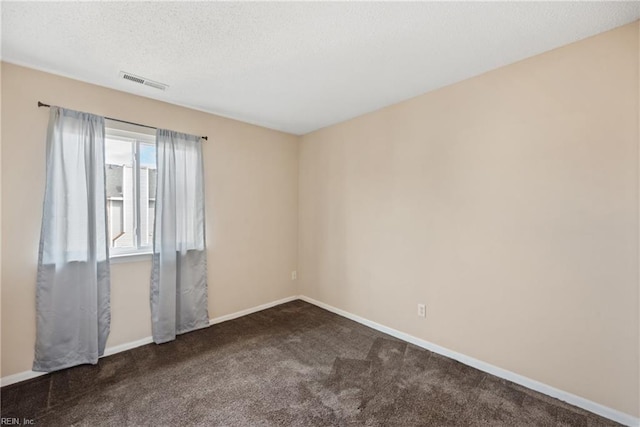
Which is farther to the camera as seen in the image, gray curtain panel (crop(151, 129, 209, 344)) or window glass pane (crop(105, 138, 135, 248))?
gray curtain panel (crop(151, 129, 209, 344))

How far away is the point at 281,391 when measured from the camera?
82.5 inches

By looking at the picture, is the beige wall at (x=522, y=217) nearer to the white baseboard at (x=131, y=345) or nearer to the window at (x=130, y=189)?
the white baseboard at (x=131, y=345)

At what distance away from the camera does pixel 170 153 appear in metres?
2.93

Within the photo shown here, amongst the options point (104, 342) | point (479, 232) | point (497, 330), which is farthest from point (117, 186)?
point (497, 330)

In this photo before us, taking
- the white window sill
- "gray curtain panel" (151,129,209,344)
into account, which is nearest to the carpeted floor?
"gray curtain panel" (151,129,209,344)

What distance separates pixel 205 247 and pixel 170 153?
109 centimetres

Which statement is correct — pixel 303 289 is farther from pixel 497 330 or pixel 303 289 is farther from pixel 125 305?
pixel 497 330

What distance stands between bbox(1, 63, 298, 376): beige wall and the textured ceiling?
0.24 m

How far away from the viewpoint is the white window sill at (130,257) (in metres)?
2.65

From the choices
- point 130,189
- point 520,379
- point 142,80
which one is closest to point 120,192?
point 130,189

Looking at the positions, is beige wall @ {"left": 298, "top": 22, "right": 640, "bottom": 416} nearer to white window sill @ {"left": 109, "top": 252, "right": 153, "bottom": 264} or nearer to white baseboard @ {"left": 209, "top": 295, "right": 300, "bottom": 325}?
white baseboard @ {"left": 209, "top": 295, "right": 300, "bottom": 325}

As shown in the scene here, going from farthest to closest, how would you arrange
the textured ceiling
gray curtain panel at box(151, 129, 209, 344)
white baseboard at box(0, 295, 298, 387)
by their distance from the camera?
gray curtain panel at box(151, 129, 209, 344) → white baseboard at box(0, 295, 298, 387) → the textured ceiling

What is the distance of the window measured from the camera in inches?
107

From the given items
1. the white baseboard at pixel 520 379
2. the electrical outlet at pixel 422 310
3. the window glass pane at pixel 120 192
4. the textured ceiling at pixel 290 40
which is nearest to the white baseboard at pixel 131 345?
the window glass pane at pixel 120 192
